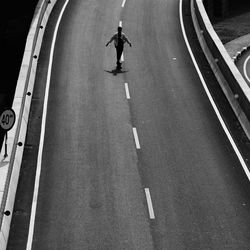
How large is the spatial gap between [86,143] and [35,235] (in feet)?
18.9

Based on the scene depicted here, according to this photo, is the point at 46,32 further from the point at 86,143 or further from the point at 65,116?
the point at 86,143

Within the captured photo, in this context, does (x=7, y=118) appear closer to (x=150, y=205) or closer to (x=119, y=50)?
(x=150, y=205)

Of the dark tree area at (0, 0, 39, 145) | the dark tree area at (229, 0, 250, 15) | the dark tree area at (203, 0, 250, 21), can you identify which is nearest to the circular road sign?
the dark tree area at (0, 0, 39, 145)

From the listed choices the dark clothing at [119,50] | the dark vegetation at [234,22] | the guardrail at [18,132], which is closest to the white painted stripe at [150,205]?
the guardrail at [18,132]

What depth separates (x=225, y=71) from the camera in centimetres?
2600

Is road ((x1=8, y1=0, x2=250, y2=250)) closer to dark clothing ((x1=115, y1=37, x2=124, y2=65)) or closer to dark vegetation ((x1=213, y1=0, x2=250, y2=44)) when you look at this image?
dark clothing ((x1=115, y1=37, x2=124, y2=65))

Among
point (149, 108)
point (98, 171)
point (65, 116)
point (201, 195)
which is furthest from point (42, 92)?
point (201, 195)

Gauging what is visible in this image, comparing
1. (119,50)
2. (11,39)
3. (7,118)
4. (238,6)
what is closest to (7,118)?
(7,118)

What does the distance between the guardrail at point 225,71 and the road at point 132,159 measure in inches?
41.6

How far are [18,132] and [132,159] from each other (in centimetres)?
424

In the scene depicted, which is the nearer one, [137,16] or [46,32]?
[46,32]

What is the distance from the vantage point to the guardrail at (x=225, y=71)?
22422 millimetres

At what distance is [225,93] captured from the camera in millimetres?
25281

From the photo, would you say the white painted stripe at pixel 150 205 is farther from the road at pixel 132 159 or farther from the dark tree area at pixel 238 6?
the dark tree area at pixel 238 6
